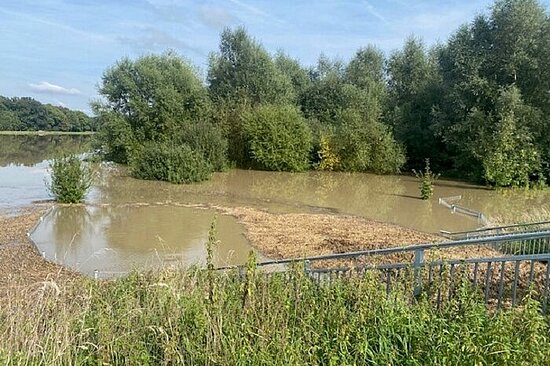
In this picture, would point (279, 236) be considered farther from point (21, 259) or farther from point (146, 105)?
point (146, 105)

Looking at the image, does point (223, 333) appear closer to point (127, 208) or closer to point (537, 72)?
point (127, 208)

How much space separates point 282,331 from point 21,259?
28.7ft

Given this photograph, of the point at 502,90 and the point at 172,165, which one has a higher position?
the point at 502,90

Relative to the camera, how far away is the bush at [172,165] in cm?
2722

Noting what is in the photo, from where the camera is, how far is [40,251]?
11680mm

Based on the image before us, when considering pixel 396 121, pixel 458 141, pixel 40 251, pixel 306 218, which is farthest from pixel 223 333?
pixel 396 121

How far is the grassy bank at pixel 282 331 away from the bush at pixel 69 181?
601 inches

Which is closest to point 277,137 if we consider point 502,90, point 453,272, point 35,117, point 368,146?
point 368,146

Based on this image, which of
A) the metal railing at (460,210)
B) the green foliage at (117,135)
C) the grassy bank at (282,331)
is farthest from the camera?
the green foliage at (117,135)

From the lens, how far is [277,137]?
108 ft

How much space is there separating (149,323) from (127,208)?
15.4m

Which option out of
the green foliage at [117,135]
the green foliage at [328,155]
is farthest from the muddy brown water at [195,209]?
the green foliage at [117,135]

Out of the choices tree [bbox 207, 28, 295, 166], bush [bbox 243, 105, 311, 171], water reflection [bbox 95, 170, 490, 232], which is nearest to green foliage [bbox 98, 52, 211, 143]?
tree [bbox 207, 28, 295, 166]

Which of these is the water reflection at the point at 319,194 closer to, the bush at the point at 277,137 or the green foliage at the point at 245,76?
the bush at the point at 277,137
